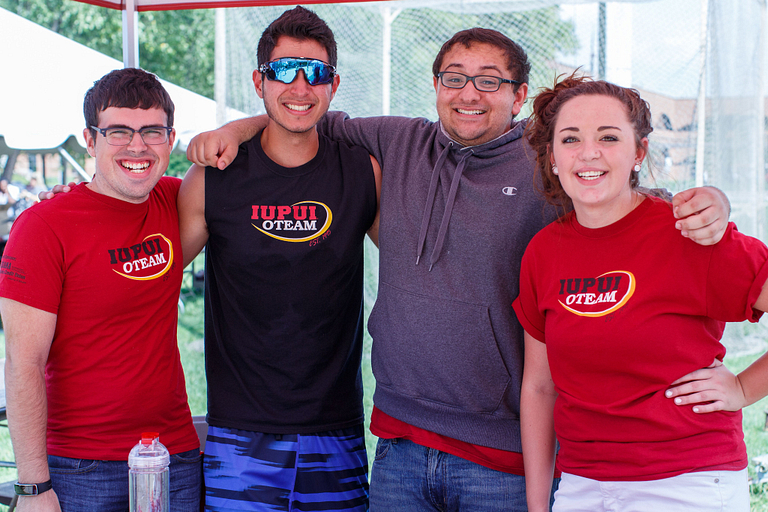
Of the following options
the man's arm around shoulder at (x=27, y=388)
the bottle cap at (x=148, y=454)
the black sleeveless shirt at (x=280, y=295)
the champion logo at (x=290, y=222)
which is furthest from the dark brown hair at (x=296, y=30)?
the bottle cap at (x=148, y=454)

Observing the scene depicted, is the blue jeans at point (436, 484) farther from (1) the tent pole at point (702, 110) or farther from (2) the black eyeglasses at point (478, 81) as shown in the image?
(1) the tent pole at point (702, 110)

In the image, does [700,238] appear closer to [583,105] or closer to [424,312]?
[583,105]

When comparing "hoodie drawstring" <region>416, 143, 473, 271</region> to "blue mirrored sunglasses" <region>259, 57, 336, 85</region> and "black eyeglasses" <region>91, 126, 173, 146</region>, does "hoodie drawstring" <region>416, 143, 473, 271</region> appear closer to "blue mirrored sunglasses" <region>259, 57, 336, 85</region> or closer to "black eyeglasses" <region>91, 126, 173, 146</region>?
"blue mirrored sunglasses" <region>259, 57, 336, 85</region>

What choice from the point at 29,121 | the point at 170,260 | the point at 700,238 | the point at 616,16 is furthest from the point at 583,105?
the point at 29,121

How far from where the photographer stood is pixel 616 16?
5.70 metres

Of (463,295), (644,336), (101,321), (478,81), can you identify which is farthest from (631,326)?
(101,321)

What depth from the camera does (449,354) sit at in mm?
1987

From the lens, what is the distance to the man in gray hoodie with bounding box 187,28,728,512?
6.49 ft

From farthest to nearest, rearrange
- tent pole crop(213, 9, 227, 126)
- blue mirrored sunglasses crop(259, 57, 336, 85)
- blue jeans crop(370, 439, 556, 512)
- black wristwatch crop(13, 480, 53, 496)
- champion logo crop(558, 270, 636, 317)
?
tent pole crop(213, 9, 227, 126)
blue mirrored sunglasses crop(259, 57, 336, 85)
blue jeans crop(370, 439, 556, 512)
black wristwatch crop(13, 480, 53, 496)
champion logo crop(558, 270, 636, 317)

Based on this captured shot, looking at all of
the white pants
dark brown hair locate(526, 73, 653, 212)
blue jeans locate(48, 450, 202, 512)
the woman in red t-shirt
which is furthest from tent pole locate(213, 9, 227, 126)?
the white pants

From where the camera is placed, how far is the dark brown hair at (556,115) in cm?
172

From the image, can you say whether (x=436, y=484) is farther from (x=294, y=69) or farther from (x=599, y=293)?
(x=294, y=69)

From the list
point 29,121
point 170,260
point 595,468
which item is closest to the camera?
point 595,468

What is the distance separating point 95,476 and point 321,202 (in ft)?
3.55
